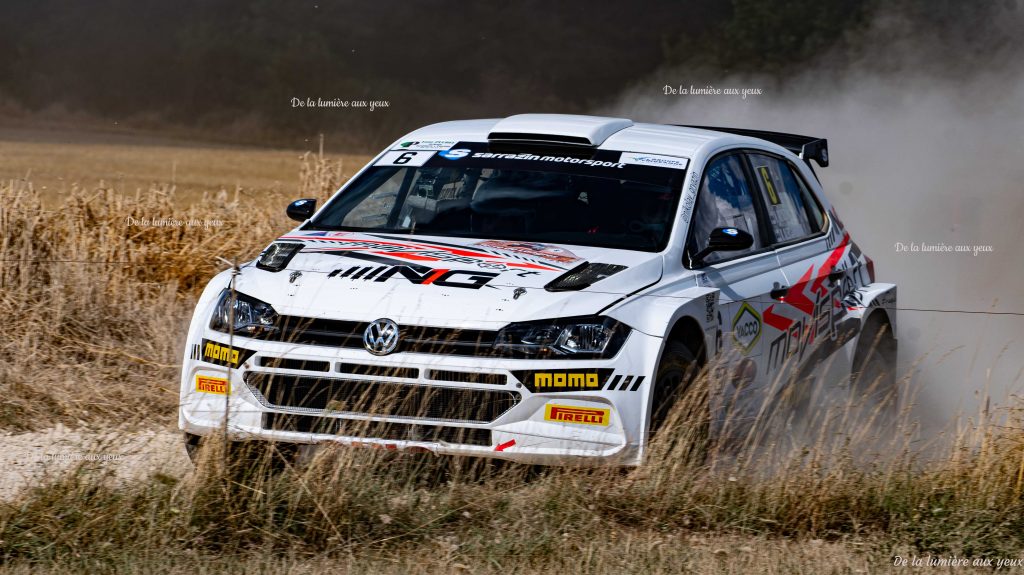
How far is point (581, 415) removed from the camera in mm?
5488

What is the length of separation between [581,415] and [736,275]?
155 centimetres

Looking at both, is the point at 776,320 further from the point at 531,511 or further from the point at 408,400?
the point at 408,400

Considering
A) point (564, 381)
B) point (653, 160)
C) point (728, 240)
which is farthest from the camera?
point (653, 160)

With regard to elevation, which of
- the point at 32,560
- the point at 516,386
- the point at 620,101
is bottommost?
the point at 32,560

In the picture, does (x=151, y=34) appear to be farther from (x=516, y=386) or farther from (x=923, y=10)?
(x=516, y=386)

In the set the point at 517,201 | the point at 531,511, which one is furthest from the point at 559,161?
the point at 531,511

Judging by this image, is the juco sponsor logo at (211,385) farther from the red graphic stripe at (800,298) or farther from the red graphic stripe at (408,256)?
the red graphic stripe at (800,298)

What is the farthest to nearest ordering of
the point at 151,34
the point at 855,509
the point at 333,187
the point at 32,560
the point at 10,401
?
the point at 151,34 → the point at 333,187 → the point at 10,401 → the point at 855,509 → the point at 32,560

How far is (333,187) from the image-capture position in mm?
12195

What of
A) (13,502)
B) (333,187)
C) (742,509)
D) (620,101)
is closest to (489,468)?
(742,509)

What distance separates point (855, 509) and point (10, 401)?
14.3 feet

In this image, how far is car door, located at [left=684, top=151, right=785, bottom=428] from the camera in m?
6.36

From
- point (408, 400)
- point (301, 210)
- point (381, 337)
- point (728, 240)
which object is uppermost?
point (301, 210)

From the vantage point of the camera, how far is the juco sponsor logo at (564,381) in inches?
215
